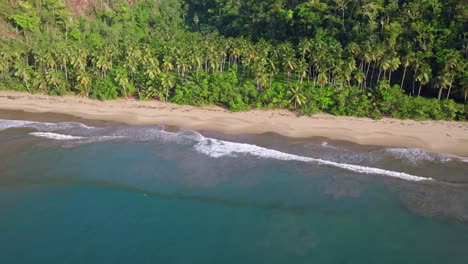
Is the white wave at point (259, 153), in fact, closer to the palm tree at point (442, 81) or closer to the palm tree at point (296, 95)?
the palm tree at point (296, 95)

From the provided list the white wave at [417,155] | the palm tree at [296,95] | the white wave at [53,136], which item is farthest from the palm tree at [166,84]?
the white wave at [417,155]

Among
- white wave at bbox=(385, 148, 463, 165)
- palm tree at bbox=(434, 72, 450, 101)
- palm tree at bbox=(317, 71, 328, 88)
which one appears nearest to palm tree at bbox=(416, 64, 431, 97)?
palm tree at bbox=(434, 72, 450, 101)

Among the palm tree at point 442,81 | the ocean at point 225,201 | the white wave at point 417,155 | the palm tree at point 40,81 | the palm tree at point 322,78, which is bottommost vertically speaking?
the ocean at point 225,201

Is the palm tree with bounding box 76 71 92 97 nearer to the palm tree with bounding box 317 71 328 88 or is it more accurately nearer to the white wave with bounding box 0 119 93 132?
the white wave with bounding box 0 119 93 132

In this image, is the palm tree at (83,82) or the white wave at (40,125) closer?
the white wave at (40,125)

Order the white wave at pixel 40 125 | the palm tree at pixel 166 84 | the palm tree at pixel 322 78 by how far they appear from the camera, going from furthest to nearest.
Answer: the palm tree at pixel 166 84 → the palm tree at pixel 322 78 → the white wave at pixel 40 125

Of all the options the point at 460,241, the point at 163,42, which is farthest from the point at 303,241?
the point at 163,42
